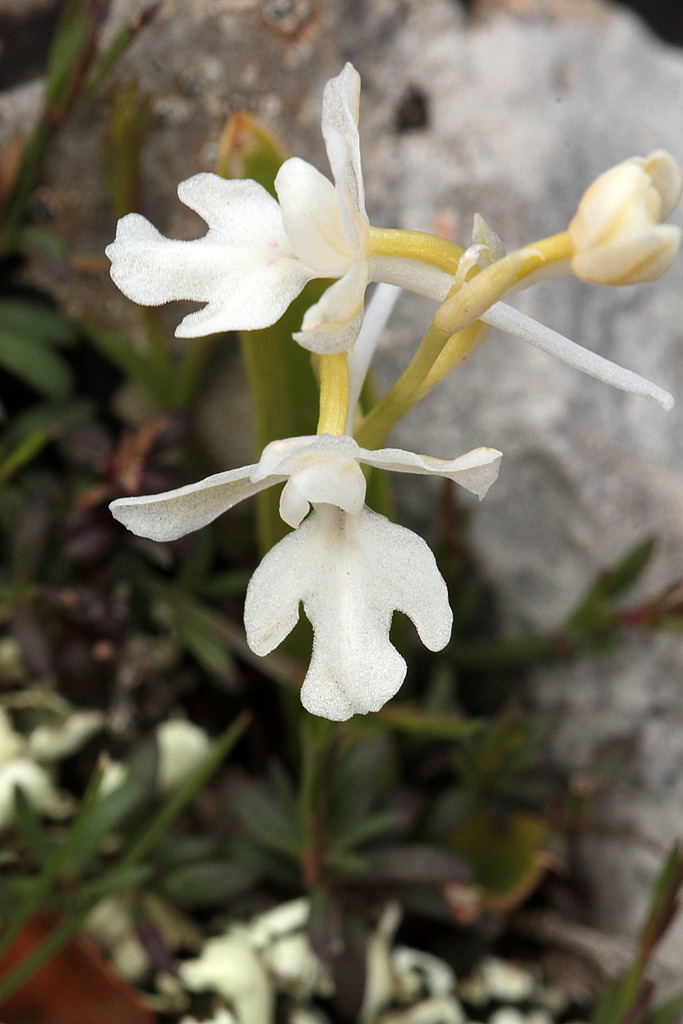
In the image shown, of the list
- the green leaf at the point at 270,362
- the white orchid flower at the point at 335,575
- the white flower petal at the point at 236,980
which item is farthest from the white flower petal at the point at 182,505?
the white flower petal at the point at 236,980

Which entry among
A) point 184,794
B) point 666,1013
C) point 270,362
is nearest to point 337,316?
point 270,362

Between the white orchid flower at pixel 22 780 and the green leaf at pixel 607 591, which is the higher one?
the green leaf at pixel 607 591

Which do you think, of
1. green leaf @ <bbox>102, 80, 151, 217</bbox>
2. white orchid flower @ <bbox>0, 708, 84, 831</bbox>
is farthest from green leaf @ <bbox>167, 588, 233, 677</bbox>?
green leaf @ <bbox>102, 80, 151, 217</bbox>

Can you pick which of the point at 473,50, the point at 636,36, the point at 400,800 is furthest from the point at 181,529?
the point at 636,36

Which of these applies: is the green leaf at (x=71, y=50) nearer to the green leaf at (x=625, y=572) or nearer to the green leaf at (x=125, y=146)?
the green leaf at (x=125, y=146)

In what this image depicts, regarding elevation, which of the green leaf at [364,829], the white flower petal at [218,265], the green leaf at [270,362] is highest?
the white flower petal at [218,265]

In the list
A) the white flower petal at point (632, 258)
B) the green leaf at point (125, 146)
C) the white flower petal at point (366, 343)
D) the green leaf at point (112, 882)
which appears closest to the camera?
the white flower petal at point (632, 258)

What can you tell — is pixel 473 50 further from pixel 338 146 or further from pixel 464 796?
pixel 464 796
